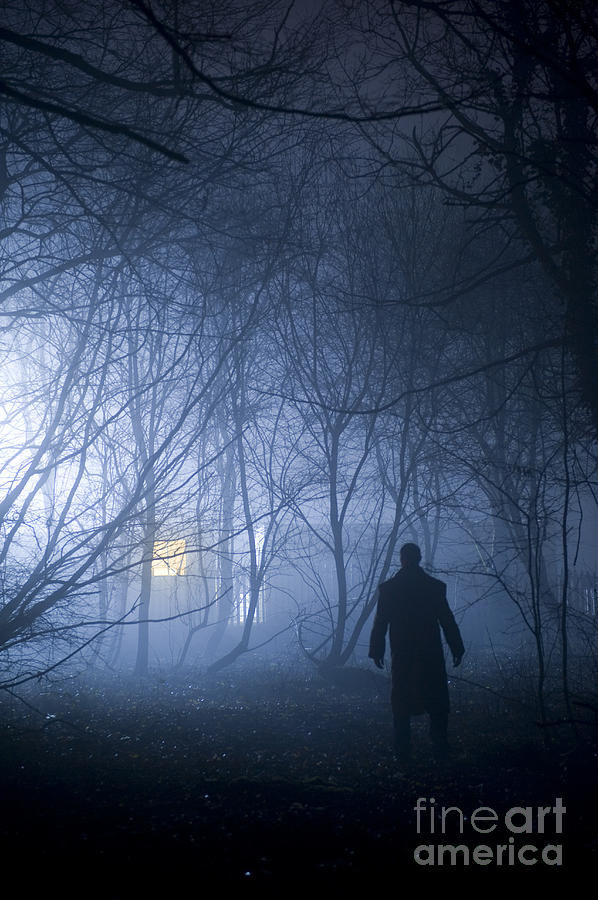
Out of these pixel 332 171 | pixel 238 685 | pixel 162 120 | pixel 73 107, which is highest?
pixel 332 171

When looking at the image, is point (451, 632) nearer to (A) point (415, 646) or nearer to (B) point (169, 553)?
(A) point (415, 646)

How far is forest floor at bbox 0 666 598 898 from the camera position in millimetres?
2930

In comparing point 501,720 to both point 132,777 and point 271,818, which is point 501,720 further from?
point 132,777

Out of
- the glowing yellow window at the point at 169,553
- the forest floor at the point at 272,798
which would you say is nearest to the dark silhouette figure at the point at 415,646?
the forest floor at the point at 272,798

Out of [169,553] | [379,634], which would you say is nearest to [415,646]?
[379,634]

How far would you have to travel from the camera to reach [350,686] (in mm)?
8977

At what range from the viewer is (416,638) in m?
5.45

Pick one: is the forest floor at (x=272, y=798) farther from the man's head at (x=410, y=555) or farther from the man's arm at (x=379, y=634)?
the man's head at (x=410, y=555)

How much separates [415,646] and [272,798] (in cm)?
197

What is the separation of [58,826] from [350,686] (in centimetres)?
629

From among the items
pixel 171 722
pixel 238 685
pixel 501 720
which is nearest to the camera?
pixel 501 720

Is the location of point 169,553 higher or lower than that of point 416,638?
higher

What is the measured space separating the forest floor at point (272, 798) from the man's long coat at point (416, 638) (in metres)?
0.52

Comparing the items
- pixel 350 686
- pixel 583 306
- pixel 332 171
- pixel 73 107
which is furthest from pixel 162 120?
pixel 350 686
